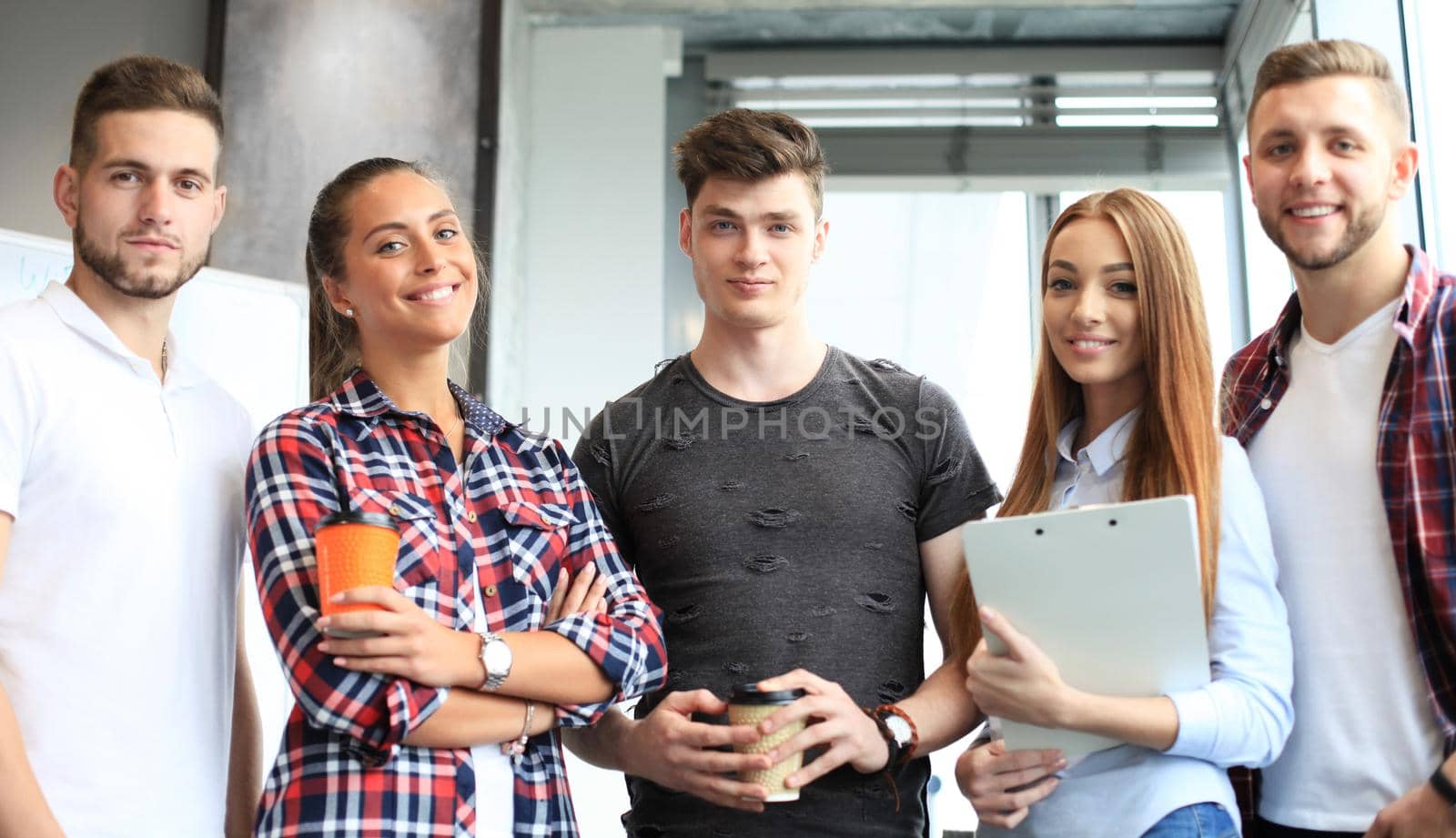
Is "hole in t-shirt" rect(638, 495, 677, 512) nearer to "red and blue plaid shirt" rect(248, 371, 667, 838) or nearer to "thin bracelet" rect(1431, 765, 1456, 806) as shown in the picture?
"red and blue plaid shirt" rect(248, 371, 667, 838)

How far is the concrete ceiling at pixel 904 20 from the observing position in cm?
433

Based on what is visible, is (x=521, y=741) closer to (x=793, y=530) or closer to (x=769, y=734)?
(x=769, y=734)

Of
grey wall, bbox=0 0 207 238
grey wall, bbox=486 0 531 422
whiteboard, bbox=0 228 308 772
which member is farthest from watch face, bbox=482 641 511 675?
grey wall, bbox=0 0 207 238

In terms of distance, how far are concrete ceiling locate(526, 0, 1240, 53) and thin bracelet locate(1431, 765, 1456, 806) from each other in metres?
3.46

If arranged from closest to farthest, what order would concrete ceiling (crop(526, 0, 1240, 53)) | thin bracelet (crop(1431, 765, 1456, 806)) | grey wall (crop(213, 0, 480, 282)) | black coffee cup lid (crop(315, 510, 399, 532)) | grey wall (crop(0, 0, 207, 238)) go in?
1. black coffee cup lid (crop(315, 510, 399, 532))
2. thin bracelet (crop(1431, 765, 1456, 806))
3. grey wall (crop(0, 0, 207, 238))
4. grey wall (crop(213, 0, 480, 282))
5. concrete ceiling (crop(526, 0, 1240, 53))

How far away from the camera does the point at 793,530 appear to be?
1.76 metres

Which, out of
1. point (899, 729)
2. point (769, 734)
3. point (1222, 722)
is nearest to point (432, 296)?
point (769, 734)

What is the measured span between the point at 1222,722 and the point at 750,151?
99 cm

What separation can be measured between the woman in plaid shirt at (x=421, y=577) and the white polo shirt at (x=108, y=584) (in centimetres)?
19

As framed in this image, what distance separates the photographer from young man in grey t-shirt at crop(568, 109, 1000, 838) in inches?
65.4

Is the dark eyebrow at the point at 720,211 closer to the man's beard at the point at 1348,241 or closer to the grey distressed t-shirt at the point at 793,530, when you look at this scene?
the grey distressed t-shirt at the point at 793,530

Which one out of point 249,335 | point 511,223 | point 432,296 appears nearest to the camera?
point 432,296

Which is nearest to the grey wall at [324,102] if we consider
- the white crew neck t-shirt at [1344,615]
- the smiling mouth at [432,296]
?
the smiling mouth at [432,296]

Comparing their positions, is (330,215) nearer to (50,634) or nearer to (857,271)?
(50,634)
